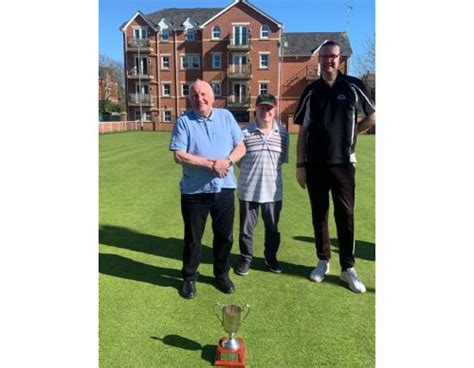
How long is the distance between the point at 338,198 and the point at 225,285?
1106mm

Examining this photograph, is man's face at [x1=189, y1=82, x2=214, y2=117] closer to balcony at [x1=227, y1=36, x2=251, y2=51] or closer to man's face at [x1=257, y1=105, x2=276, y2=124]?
man's face at [x1=257, y1=105, x2=276, y2=124]

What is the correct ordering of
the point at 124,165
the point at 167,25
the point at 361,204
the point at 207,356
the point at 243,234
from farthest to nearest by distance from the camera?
1. the point at 124,165
2. the point at 361,204
3. the point at 167,25
4. the point at 243,234
5. the point at 207,356

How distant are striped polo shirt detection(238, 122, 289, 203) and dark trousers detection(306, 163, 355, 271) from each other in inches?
10.5

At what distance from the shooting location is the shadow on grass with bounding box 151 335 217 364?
2245mm

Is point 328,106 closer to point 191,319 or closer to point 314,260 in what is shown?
point 314,260

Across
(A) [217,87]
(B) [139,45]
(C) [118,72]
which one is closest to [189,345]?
(A) [217,87]

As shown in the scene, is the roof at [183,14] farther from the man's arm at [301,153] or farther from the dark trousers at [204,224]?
the dark trousers at [204,224]

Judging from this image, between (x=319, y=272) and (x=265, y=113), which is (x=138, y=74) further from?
(x=319, y=272)

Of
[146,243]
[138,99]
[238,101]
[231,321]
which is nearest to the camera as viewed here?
[231,321]

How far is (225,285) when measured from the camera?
3.04 metres

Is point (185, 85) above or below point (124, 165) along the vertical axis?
above

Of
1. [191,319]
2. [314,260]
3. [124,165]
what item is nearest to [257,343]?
[191,319]

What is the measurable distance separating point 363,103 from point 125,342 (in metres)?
2.28

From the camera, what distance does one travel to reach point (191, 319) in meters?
2.61
